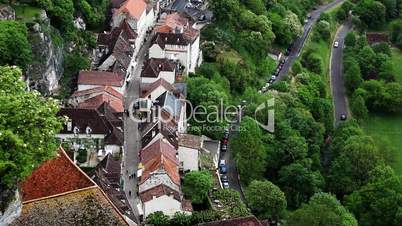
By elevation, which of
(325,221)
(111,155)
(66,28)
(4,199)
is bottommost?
(325,221)

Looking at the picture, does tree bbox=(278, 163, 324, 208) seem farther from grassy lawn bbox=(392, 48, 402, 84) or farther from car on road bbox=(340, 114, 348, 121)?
grassy lawn bbox=(392, 48, 402, 84)

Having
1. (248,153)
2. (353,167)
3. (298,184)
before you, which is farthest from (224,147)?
(353,167)

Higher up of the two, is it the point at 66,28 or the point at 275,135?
the point at 66,28

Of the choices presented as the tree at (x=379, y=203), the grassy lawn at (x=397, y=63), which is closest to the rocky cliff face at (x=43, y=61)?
the tree at (x=379, y=203)

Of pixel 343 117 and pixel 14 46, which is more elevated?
pixel 14 46

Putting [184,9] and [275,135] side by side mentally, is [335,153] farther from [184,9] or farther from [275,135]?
[184,9]

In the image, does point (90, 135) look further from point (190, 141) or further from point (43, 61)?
point (43, 61)

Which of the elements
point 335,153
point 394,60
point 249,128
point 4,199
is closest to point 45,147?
point 4,199

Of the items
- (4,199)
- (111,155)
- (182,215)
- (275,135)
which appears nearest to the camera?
(4,199)
